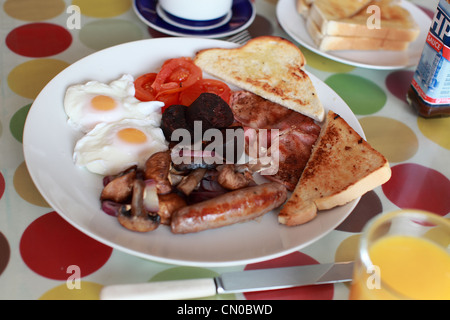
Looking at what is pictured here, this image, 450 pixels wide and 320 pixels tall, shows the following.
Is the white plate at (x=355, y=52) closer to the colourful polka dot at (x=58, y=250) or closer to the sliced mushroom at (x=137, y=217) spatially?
the sliced mushroom at (x=137, y=217)

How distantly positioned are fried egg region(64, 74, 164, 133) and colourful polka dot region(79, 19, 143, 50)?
2.23ft

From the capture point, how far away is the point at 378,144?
2.58 metres

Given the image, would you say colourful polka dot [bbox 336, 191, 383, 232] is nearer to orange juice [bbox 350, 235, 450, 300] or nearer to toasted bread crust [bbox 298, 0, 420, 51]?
orange juice [bbox 350, 235, 450, 300]

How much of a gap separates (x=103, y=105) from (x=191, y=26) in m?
1.08

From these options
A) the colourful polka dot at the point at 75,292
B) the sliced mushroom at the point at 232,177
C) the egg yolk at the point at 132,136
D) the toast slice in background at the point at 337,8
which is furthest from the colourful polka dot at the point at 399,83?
the colourful polka dot at the point at 75,292

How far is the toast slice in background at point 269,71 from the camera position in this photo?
261 cm

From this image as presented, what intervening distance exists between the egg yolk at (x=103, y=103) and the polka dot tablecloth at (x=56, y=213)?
420mm

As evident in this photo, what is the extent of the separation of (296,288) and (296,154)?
0.75 m

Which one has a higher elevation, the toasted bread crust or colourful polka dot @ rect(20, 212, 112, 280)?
the toasted bread crust

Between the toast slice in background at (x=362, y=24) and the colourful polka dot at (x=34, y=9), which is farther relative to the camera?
the colourful polka dot at (x=34, y=9)

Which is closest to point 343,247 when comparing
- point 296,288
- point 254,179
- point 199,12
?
point 296,288

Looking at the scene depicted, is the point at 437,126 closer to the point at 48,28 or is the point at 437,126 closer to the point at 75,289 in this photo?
the point at 75,289

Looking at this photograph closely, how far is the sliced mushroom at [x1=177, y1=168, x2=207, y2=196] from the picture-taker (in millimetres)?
1970

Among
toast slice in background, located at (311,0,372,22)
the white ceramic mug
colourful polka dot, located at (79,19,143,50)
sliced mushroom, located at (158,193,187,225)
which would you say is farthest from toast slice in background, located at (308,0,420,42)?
sliced mushroom, located at (158,193,187,225)
